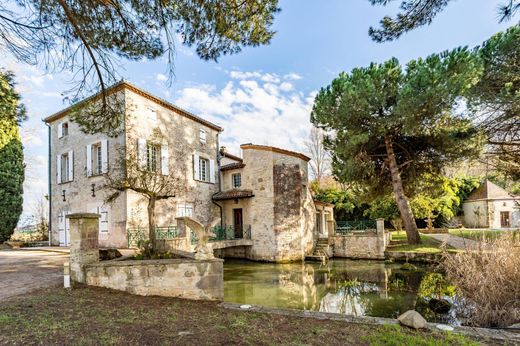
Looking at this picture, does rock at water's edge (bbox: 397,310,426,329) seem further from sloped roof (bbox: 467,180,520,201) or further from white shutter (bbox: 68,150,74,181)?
sloped roof (bbox: 467,180,520,201)

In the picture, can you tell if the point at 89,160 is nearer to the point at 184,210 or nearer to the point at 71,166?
the point at 71,166

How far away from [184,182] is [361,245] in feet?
34.7

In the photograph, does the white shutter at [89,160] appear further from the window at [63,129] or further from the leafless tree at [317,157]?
the leafless tree at [317,157]

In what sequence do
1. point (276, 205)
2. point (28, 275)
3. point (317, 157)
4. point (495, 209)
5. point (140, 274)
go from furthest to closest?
point (317, 157), point (495, 209), point (276, 205), point (28, 275), point (140, 274)

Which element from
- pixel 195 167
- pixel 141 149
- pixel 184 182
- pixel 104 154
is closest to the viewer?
pixel 104 154

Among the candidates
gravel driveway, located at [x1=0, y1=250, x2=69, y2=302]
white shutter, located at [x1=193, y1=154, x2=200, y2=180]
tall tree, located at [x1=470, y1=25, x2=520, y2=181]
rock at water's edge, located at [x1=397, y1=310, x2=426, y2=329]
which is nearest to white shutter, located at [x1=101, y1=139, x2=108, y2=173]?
gravel driveway, located at [x1=0, y1=250, x2=69, y2=302]

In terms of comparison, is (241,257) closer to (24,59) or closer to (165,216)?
(165,216)

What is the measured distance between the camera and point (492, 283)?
5.68m

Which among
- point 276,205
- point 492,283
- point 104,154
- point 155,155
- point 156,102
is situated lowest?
point 492,283

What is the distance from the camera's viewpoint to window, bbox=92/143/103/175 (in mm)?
13617

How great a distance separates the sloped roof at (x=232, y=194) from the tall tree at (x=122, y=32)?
11.0 meters

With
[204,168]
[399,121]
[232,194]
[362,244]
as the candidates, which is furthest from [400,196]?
[204,168]

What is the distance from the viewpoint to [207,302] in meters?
5.91

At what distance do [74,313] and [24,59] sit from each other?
437 cm
